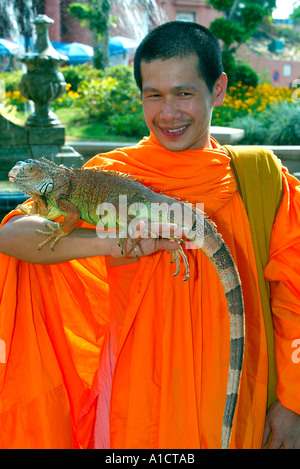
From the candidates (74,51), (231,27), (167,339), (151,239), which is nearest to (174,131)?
(151,239)

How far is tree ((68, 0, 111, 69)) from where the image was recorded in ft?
63.6

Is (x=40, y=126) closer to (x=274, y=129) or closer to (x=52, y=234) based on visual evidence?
(x=274, y=129)

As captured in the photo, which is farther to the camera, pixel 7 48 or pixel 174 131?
pixel 7 48

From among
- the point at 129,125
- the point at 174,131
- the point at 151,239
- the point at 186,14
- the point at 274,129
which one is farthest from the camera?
the point at 186,14

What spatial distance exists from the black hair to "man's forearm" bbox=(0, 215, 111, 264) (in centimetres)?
83

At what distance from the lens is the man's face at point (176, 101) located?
2209 mm

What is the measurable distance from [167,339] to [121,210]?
59 cm

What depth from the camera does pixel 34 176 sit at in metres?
2.23

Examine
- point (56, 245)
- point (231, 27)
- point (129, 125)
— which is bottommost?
point (129, 125)

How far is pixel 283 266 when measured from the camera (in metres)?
2.30

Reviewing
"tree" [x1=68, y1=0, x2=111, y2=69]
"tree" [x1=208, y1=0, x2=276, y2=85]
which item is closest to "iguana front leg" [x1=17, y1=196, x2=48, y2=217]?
"tree" [x1=208, y1=0, x2=276, y2=85]

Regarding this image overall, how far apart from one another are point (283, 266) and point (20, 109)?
43.7ft

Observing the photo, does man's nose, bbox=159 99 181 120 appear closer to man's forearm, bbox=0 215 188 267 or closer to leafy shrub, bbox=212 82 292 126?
man's forearm, bbox=0 215 188 267

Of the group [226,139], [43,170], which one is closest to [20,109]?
[226,139]
